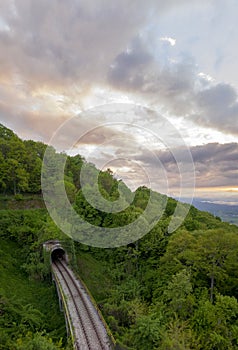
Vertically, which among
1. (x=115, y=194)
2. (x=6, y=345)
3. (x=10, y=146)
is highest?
(x=10, y=146)

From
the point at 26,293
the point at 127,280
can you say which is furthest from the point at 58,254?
the point at 127,280

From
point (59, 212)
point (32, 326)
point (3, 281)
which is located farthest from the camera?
point (59, 212)

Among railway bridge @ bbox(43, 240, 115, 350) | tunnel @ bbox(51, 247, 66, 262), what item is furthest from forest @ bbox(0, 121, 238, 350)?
tunnel @ bbox(51, 247, 66, 262)

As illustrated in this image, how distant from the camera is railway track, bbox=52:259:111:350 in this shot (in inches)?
731

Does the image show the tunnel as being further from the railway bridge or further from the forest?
the railway bridge

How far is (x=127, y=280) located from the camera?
29.9 metres

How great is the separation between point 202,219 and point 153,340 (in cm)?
3703

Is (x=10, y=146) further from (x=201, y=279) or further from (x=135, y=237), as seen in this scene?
(x=201, y=279)

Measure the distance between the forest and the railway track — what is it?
1345mm

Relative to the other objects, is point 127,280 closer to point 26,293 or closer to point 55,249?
point 26,293

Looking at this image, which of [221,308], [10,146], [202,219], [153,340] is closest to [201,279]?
[221,308]

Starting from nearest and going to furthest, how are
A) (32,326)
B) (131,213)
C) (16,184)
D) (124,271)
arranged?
(32,326), (124,271), (131,213), (16,184)

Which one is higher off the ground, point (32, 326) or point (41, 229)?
point (41, 229)

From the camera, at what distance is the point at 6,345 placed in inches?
611
